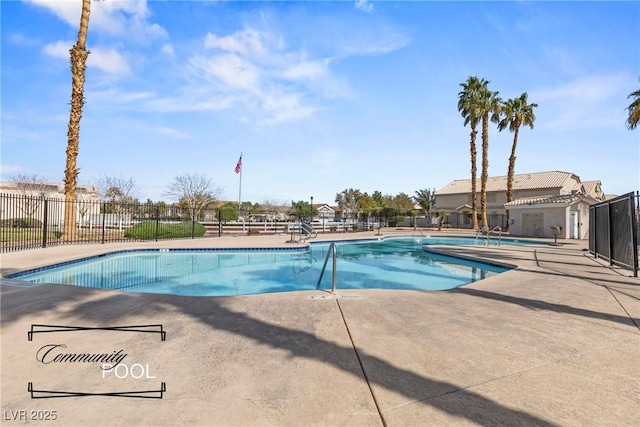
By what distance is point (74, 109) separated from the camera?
13.7 m

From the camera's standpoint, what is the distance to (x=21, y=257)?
866 cm

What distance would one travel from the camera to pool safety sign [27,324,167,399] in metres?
2.20

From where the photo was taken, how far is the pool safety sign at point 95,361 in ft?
7.23

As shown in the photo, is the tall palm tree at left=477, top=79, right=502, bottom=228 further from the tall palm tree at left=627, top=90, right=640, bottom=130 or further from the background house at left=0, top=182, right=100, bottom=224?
the background house at left=0, top=182, right=100, bottom=224

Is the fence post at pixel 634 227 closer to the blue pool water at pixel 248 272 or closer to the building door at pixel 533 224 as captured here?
the blue pool water at pixel 248 272

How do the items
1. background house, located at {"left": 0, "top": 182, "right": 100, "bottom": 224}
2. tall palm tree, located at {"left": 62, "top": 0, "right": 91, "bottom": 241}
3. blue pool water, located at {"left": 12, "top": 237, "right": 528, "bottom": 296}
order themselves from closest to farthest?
blue pool water, located at {"left": 12, "top": 237, "right": 528, "bottom": 296}, tall palm tree, located at {"left": 62, "top": 0, "right": 91, "bottom": 241}, background house, located at {"left": 0, "top": 182, "right": 100, "bottom": 224}

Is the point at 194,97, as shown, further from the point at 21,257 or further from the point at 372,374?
the point at 372,374

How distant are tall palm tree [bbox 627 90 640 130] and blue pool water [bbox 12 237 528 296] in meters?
7.15

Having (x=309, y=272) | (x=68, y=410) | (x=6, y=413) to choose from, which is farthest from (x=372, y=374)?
(x=309, y=272)

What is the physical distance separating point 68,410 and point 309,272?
7.81 metres

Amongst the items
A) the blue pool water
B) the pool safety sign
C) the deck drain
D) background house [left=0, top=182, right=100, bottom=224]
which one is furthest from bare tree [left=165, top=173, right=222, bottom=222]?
the pool safety sign

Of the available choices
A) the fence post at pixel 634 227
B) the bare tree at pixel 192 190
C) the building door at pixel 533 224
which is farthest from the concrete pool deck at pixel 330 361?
the bare tree at pixel 192 190

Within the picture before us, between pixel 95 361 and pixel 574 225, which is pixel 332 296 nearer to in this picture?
pixel 95 361

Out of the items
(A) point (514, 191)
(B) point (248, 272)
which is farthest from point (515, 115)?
(B) point (248, 272)
